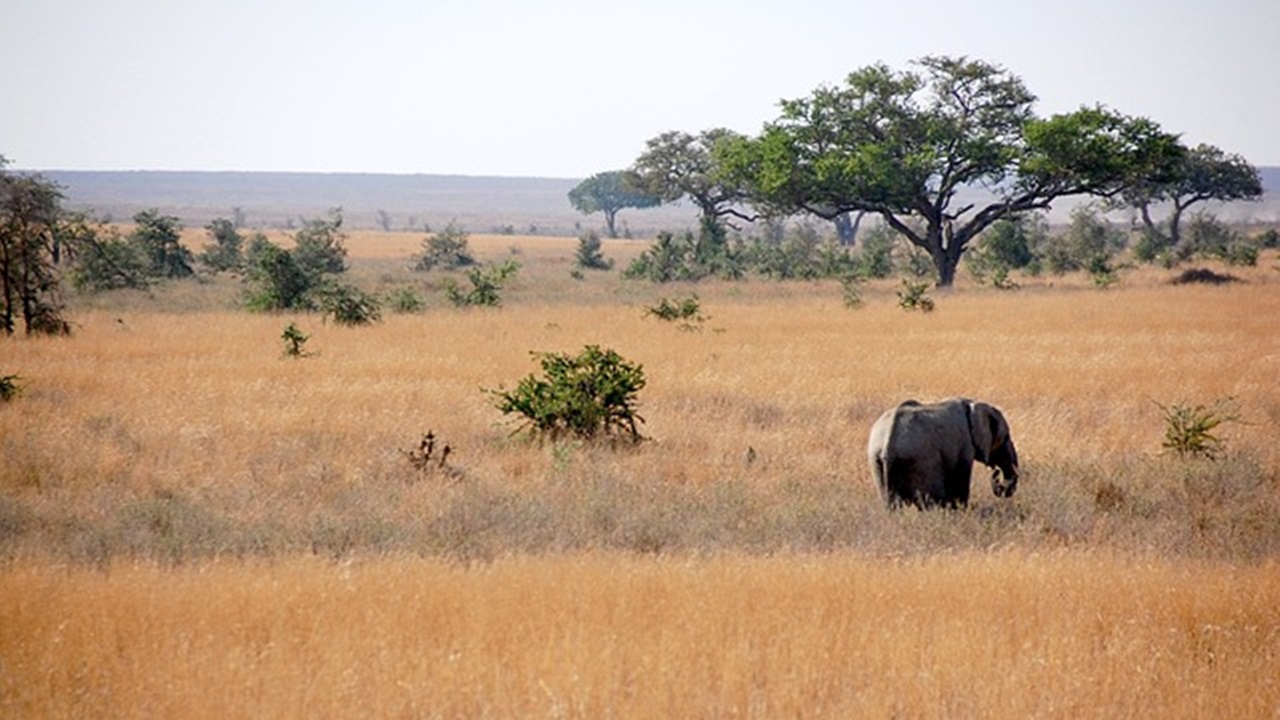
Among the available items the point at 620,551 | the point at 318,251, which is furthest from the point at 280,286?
the point at 620,551

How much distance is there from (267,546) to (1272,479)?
31.7 feet

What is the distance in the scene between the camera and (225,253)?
153 ft

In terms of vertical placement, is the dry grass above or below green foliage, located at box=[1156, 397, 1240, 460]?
below

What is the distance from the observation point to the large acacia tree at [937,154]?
3947 cm

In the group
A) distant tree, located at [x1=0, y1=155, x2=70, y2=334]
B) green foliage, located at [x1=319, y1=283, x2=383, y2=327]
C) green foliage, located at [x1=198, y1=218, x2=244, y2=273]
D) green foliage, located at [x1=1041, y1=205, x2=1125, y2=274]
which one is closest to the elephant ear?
green foliage, located at [x1=319, y1=283, x2=383, y2=327]

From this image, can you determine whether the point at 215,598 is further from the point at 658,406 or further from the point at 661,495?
the point at 658,406

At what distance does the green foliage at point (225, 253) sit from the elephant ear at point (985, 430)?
3792 cm

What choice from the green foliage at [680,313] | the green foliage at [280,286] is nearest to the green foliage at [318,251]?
the green foliage at [280,286]

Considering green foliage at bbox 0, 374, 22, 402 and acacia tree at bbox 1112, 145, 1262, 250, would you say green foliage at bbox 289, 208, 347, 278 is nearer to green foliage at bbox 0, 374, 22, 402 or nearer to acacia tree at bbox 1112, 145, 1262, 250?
green foliage at bbox 0, 374, 22, 402

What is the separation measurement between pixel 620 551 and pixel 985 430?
144 inches

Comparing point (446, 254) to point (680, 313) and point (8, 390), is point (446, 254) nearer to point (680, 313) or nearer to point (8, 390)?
point (680, 313)

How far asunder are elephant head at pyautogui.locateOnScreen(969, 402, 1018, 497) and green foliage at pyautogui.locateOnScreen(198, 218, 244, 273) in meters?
37.9

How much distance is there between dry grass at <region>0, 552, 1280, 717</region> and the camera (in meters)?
5.57

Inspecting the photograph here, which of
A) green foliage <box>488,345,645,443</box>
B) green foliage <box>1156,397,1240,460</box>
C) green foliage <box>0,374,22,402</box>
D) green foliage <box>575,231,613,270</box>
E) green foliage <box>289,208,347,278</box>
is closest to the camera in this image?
green foliage <box>1156,397,1240,460</box>
